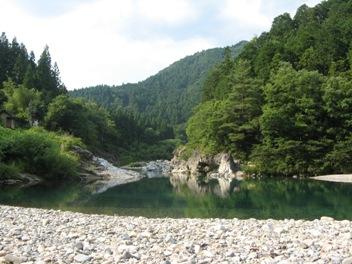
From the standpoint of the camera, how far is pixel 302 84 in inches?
2288

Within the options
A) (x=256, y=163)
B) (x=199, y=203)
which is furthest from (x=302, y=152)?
(x=199, y=203)

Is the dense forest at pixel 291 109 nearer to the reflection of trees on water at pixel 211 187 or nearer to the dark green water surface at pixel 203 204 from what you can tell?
the reflection of trees on water at pixel 211 187

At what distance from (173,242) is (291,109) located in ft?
158

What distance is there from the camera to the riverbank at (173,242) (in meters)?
10.3

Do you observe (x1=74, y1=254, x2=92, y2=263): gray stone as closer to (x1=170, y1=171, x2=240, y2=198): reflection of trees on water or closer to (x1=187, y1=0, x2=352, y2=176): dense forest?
(x1=170, y1=171, x2=240, y2=198): reflection of trees on water

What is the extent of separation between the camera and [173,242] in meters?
12.4

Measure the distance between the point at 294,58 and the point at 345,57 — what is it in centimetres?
753

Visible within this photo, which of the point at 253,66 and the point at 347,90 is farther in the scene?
the point at 253,66

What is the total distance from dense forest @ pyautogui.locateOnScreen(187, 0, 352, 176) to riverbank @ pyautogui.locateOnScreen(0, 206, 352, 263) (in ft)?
135

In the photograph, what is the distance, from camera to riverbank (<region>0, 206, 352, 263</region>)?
10289 mm

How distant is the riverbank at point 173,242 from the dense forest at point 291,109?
41.2 metres

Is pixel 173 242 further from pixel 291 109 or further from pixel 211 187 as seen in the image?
pixel 291 109

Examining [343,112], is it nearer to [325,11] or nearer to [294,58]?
[294,58]

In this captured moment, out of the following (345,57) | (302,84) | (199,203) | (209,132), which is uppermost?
(345,57)
